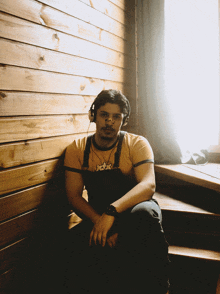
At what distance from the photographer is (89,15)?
2.00m

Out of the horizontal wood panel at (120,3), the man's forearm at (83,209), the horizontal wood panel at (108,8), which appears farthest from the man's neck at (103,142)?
the horizontal wood panel at (120,3)

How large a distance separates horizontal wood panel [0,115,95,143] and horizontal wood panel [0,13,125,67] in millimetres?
→ 448

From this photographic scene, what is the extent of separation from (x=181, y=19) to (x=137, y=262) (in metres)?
2.28

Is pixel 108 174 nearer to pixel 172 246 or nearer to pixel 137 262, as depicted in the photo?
pixel 137 262

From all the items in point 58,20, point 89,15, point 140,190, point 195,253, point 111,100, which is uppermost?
point 89,15

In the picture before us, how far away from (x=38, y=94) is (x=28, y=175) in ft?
1.65

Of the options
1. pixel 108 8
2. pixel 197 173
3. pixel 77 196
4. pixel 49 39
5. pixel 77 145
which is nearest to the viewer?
pixel 49 39

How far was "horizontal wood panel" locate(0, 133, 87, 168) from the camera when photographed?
1332 mm

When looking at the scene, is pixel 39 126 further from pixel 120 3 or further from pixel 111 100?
pixel 120 3

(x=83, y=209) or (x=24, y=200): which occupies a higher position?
(x=24, y=200)

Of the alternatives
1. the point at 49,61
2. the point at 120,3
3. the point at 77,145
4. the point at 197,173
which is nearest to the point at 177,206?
the point at 197,173

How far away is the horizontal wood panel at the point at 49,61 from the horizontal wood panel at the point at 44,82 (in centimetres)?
3

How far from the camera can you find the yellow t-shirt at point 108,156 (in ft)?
5.74

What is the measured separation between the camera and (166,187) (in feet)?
8.24
